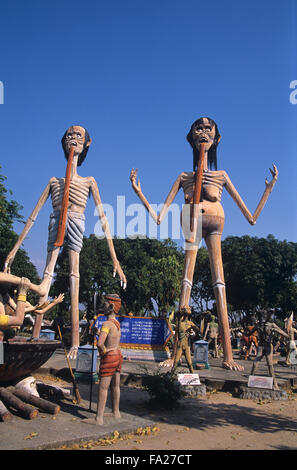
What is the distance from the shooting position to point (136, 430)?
576 cm

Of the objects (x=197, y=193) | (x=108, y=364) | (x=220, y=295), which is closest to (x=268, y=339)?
(x=220, y=295)

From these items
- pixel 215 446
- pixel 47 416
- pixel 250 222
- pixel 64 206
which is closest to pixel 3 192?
pixel 64 206

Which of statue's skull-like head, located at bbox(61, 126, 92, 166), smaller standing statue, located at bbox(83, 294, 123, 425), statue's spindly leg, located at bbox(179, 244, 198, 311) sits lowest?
smaller standing statue, located at bbox(83, 294, 123, 425)

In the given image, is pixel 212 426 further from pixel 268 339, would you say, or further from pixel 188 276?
pixel 188 276

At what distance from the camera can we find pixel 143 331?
543 inches

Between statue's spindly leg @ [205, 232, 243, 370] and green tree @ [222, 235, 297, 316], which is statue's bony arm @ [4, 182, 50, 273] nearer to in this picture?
statue's spindly leg @ [205, 232, 243, 370]

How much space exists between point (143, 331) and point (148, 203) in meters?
4.55

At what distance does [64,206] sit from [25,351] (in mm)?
7151

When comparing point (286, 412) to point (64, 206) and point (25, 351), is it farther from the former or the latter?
point (64, 206)

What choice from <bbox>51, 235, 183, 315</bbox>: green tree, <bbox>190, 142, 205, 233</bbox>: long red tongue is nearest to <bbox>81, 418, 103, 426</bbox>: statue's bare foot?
<bbox>190, 142, 205, 233</bbox>: long red tongue

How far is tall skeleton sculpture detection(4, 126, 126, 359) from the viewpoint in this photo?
1276cm

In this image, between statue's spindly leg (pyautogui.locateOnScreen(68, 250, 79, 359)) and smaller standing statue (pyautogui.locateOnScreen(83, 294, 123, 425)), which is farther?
statue's spindly leg (pyautogui.locateOnScreen(68, 250, 79, 359))

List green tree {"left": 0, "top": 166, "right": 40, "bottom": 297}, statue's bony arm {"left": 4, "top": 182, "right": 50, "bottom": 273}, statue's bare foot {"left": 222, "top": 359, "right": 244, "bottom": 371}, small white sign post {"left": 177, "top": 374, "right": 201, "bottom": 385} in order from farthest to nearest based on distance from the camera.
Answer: green tree {"left": 0, "top": 166, "right": 40, "bottom": 297}
statue's bony arm {"left": 4, "top": 182, "right": 50, "bottom": 273}
statue's bare foot {"left": 222, "top": 359, "right": 244, "bottom": 371}
small white sign post {"left": 177, "top": 374, "right": 201, "bottom": 385}

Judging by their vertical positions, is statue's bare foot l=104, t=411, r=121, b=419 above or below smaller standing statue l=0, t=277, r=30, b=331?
below
